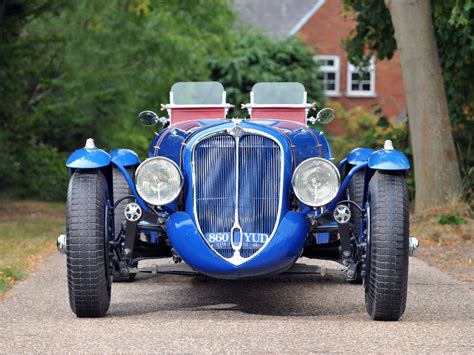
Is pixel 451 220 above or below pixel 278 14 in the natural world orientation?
below

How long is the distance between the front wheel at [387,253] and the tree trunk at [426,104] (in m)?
8.56

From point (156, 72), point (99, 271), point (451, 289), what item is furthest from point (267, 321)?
point (156, 72)

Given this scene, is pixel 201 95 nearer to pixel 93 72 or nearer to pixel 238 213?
pixel 238 213

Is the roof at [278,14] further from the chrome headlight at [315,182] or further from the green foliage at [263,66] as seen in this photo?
the chrome headlight at [315,182]

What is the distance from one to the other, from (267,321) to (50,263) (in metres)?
4.64

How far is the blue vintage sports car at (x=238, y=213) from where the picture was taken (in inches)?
335

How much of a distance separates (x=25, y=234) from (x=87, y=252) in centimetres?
844

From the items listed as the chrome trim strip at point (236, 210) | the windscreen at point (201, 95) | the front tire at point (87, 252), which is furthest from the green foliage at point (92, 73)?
the chrome trim strip at point (236, 210)

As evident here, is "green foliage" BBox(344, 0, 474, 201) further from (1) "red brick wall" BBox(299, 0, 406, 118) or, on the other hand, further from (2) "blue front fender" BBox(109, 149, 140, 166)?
(1) "red brick wall" BBox(299, 0, 406, 118)

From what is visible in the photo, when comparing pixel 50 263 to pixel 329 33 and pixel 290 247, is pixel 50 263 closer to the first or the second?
pixel 290 247

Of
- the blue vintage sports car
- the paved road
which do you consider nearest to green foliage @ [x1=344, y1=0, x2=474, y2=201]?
the paved road

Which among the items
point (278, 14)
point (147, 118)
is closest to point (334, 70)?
point (278, 14)

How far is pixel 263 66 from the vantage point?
42.7 meters

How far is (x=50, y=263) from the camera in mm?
12562
